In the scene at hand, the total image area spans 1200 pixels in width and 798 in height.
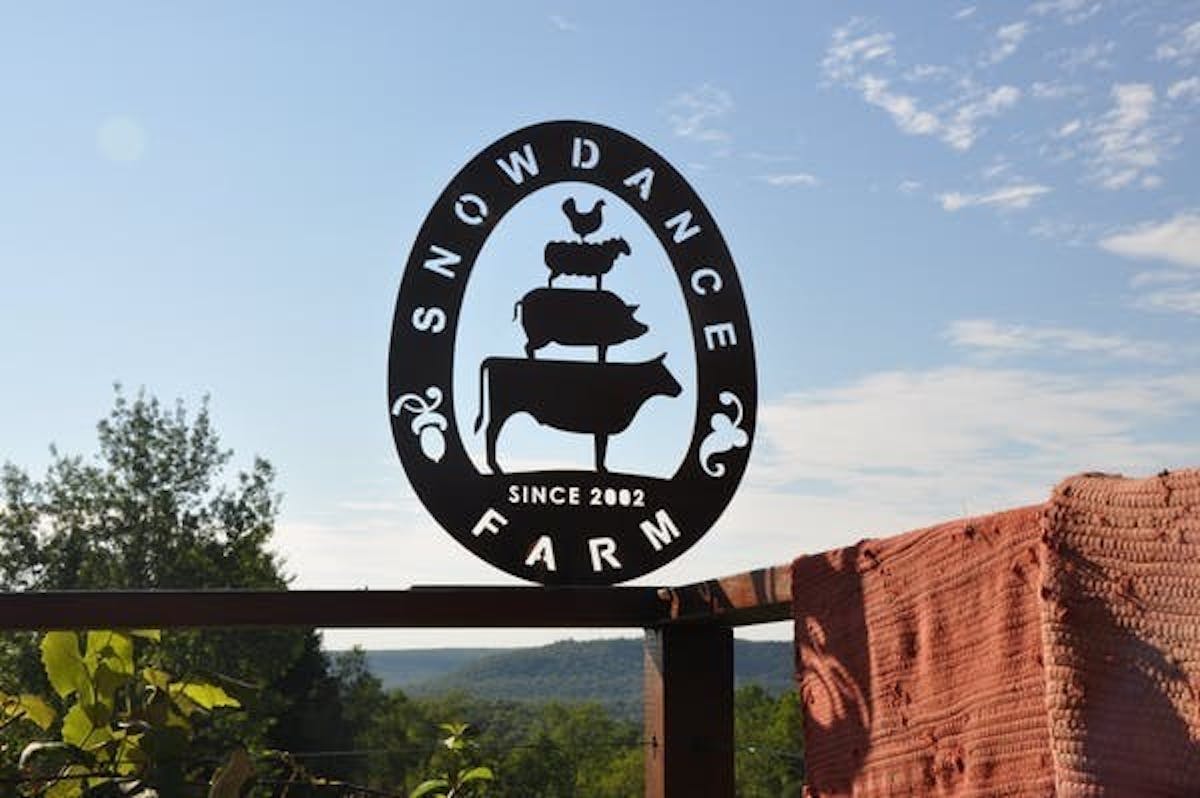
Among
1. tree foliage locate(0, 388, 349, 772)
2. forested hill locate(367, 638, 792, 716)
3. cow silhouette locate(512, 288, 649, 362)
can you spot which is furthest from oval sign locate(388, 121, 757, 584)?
tree foliage locate(0, 388, 349, 772)

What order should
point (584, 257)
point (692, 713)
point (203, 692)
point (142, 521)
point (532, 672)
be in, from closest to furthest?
point (692, 713) < point (203, 692) < point (584, 257) < point (532, 672) < point (142, 521)

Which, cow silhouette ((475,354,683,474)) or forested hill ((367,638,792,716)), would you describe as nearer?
cow silhouette ((475,354,683,474))

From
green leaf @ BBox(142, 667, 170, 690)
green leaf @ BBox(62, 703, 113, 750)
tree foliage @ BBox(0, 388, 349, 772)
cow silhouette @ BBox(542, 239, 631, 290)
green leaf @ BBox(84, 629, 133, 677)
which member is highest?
tree foliage @ BBox(0, 388, 349, 772)

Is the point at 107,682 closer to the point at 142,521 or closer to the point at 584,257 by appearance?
the point at 584,257

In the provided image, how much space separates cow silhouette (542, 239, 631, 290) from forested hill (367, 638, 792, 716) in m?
2.67

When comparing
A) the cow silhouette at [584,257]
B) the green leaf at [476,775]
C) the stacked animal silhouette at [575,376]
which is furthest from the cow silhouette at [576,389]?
the green leaf at [476,775]

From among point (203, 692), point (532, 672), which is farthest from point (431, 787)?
point (532, 672)

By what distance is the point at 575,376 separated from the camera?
6.64 ft

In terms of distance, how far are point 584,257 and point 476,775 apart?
0.68 m

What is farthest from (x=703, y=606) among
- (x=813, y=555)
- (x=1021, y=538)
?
(x=1021, y=538)

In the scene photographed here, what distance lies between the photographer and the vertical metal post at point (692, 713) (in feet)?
6.03

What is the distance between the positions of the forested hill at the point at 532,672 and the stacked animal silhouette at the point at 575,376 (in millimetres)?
2681

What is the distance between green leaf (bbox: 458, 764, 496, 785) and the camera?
211cm

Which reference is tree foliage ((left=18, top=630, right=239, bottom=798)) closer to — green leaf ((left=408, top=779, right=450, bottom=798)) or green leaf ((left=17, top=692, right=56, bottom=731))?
green leaf ((left=17, top=692, right=56, bottom=731))
